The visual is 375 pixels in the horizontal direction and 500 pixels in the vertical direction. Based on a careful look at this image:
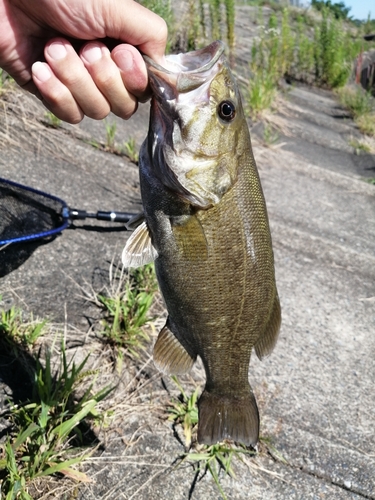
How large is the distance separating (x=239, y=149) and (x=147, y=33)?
21.6 inches

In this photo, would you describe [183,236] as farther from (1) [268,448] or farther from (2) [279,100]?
(2) [279,100]

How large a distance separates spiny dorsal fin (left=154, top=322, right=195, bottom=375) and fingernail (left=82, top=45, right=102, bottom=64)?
43.8 inches

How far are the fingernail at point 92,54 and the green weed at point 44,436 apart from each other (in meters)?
1.40

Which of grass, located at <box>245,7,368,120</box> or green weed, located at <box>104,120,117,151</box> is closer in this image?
green weed, located at <box>104,120,117,151</box>

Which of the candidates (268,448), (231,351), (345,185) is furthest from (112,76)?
(345,185)

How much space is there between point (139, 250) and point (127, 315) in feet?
3.76

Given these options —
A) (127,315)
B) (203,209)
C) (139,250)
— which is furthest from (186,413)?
(203,209)

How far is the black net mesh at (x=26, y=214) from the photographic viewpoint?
10.9ft

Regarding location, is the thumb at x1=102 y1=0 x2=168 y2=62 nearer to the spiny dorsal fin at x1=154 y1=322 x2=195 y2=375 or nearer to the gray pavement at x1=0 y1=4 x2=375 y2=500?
the spiny dorsal fin at x1=154 y1=322 x2=195 y2=375

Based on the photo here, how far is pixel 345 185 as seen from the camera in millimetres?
7582

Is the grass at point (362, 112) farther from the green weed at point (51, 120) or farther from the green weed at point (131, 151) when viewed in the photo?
the green weed at point (51, 120)

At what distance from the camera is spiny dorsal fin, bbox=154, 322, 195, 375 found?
6.93 ft

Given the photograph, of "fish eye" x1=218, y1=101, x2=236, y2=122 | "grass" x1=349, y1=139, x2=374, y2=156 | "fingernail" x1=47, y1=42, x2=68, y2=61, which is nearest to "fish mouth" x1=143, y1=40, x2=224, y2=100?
"fish eye" x1=218, y1=101, x2=236, y2=122

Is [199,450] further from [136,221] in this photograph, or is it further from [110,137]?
[110,137]
